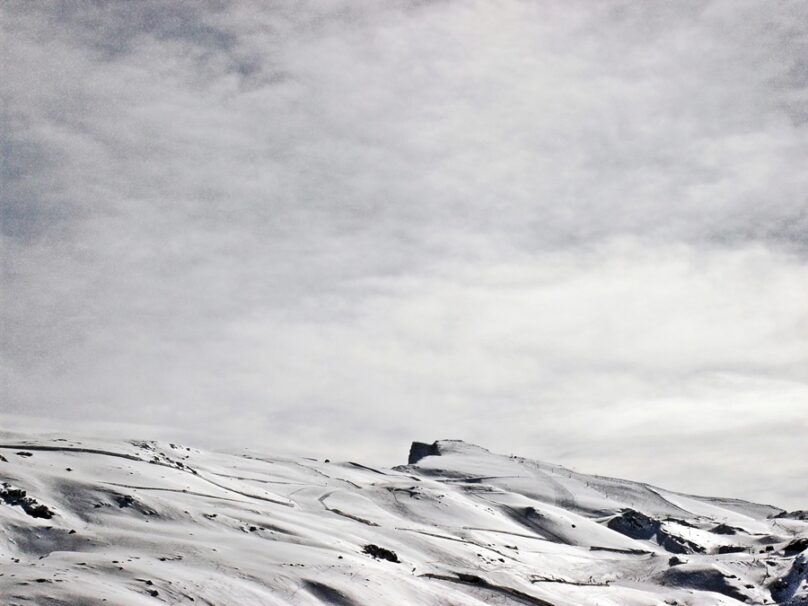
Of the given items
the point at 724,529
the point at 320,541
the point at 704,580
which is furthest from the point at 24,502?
the point at 724,529

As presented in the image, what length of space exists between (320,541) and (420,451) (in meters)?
37.8

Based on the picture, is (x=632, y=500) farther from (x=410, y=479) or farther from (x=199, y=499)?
(x=199, y=499)

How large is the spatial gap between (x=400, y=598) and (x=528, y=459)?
36.9 m

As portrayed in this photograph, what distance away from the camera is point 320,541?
22.7m

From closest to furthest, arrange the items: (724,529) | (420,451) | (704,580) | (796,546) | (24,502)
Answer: (24,502) → (704,580) → (796,546) → (724,529) → (420,451)

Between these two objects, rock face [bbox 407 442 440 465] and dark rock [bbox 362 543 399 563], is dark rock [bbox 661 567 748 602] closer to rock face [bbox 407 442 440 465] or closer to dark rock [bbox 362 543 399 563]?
dark rock [bbox 362 543 399 563]

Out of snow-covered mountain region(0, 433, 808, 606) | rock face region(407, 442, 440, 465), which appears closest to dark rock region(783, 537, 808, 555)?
snow-covered mountain region(0, 433, 808, 606)

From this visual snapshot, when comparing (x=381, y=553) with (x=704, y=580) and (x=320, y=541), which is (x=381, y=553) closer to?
(x=320, y=541)

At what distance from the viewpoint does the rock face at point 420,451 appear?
58.8m

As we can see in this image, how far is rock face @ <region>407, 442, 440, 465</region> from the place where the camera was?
58.8m

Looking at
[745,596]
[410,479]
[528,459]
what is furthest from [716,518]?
[745,596]

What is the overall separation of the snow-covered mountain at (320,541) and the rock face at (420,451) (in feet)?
51.2

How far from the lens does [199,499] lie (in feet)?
80.2

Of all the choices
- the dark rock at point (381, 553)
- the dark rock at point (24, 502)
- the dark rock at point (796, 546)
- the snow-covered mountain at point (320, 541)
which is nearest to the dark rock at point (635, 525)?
the snow-covered mountain at point (320, 541)
